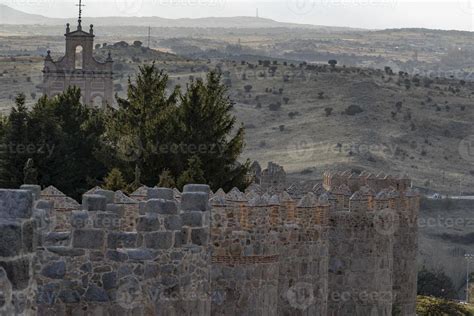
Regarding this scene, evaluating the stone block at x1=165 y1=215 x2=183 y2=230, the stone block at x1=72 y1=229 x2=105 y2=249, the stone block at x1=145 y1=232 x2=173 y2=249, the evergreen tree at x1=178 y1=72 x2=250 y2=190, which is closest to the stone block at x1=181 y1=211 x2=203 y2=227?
the stone block at x1=165 y1=215 x2=183 y2=230

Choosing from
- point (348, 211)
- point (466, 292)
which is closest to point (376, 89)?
point (466, 292)

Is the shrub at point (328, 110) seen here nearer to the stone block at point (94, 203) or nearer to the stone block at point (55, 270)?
the stone block at point (94, 203)

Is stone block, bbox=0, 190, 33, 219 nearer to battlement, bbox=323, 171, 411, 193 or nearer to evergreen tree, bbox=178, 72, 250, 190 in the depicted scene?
battlement, bbox=323, 171, 411, 193

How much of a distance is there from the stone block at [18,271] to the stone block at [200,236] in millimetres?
4880

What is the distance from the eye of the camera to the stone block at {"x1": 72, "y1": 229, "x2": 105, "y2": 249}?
11.9 meters

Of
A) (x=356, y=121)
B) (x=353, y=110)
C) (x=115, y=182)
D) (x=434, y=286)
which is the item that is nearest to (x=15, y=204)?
(x=115, y=182)

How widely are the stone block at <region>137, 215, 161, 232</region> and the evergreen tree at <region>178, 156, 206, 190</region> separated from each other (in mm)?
14184

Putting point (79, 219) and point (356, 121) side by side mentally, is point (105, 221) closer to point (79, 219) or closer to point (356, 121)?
point (79, 219)

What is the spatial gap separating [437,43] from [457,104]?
10313cm

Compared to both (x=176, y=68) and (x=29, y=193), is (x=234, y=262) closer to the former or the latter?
(x=29, y=193)

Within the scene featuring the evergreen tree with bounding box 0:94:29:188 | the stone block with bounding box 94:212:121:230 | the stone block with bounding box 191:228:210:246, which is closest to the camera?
the stone block with bounding box 94:212:121:230

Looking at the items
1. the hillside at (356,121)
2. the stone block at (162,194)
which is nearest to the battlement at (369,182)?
the stone block at (162,194)

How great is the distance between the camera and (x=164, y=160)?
101 feet

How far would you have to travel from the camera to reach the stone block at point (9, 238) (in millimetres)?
7965
